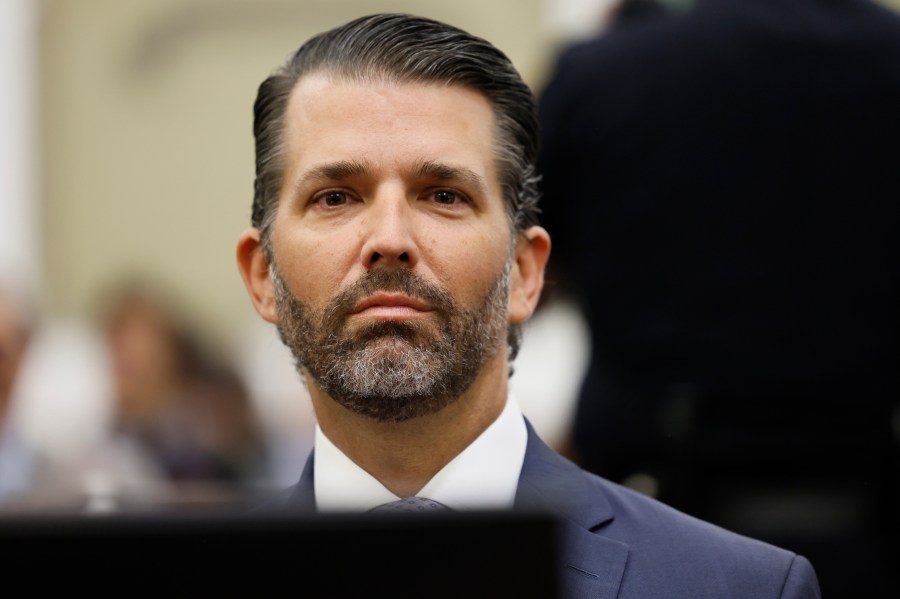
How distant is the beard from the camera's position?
A: 2453 mm

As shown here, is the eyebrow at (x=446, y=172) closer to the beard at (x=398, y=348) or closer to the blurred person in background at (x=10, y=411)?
the beard at (x=398, y=348)

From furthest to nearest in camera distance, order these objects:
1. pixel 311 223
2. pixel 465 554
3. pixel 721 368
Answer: pixel 721 368 → pixel 311 223 → pixel 465 554

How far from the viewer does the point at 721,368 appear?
11.6ft

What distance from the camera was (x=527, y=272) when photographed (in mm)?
2805

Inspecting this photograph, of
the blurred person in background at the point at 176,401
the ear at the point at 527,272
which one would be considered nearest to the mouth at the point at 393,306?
the ear at the point at 527,272

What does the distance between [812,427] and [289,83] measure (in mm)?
1505

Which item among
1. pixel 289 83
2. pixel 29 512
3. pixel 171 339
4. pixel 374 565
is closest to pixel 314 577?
pixel 374 565

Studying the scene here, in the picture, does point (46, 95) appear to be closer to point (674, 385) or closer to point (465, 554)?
point (674, 385)

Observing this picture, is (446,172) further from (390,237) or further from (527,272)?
(527,272)

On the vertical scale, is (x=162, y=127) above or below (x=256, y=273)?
below

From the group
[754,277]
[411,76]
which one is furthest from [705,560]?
[754,277]

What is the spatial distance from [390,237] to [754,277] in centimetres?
138

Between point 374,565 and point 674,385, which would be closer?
point 374,565

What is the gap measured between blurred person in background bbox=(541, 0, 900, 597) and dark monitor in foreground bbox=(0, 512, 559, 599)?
2.21 meters
